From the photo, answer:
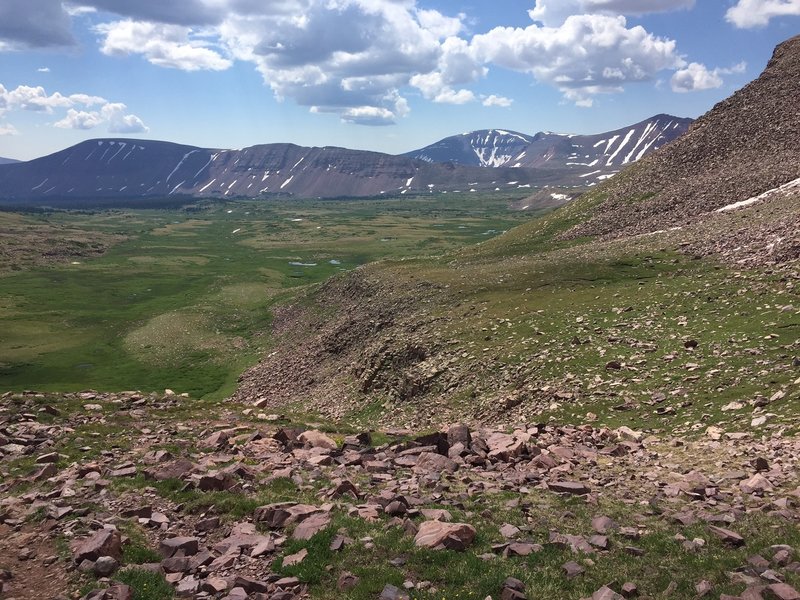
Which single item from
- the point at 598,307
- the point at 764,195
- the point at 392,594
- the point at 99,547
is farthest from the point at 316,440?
the point at 764,195

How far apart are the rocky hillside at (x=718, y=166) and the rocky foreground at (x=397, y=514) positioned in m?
56.1

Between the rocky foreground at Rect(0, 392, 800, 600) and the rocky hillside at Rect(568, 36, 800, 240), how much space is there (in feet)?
184

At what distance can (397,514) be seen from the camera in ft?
57.1

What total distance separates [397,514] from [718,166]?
81560mm

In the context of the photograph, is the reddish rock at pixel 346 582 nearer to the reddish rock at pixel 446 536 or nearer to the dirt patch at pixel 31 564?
the reddish rock at pixel 446 536

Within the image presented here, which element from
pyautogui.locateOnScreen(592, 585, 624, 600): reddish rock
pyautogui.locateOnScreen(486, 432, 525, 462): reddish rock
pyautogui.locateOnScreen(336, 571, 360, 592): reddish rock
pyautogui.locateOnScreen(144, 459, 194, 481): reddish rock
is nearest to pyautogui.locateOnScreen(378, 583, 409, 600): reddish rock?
pyautogui.locateOnScreen(336, 571, 360, 592): reddish rock

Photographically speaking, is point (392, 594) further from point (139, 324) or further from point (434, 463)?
point (139, 324)

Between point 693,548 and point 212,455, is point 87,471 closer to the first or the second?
point 212,455

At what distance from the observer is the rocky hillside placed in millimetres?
70188

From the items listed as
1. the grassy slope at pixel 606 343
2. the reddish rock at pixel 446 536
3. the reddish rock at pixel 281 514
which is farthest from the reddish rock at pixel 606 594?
the grassy slope at pixel 606 343

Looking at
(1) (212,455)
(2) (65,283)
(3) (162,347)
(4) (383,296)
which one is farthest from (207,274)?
(1) (212,455)

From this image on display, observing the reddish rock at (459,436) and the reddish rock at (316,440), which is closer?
the reddish rock at (459,436)

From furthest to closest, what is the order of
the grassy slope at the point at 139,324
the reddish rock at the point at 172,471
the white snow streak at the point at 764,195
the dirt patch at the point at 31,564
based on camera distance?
the grassy slope at the point at 139,324 → the white snow streak at the point at 764,195 → the reddish rock at the point at 172,471 → the dirt patch at the point at 31,564

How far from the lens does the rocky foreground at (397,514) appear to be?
13.5 m
